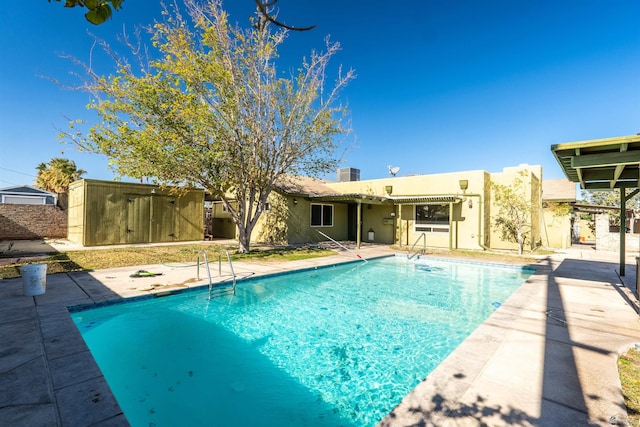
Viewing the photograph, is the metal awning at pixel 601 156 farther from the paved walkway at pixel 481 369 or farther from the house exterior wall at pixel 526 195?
the house exterior wall at pixel 526 195

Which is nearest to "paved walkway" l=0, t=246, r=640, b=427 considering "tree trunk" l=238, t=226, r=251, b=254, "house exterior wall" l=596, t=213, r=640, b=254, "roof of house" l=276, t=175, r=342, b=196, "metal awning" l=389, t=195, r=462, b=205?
"tree trunk" l=238, t=226, r=251, b=254

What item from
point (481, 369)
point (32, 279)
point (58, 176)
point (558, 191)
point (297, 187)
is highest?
point (58, 176)

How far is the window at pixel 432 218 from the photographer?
50.9 feet

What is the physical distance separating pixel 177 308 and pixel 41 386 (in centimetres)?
337

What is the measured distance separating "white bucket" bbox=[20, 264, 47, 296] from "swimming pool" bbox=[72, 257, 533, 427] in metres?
1.28

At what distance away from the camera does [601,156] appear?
542 cm

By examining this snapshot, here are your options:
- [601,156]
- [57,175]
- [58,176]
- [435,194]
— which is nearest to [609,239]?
[435,194]

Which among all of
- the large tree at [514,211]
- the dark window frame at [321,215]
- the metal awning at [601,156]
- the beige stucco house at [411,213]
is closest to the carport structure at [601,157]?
the metal awning at [601,156]

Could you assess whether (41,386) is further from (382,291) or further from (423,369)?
(382,291)

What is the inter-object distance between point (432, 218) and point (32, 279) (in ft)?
49.6

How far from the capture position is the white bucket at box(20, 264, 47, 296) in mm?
5422

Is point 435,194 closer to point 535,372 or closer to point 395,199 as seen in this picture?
point 395,199

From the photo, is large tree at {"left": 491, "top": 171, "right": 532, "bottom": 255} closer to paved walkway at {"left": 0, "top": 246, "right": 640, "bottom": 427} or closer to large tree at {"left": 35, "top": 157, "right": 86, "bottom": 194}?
paved walkway at {"left": 0, "top": 246, "right": 640, "bottom": 427}

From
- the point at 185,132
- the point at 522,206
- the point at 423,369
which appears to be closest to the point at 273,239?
the point at 185,132
